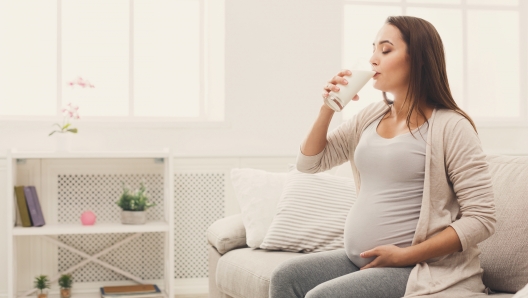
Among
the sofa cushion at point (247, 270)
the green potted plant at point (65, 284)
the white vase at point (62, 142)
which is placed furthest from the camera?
the green potted plant at point (65, 284)

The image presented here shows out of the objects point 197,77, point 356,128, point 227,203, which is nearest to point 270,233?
point 356,128

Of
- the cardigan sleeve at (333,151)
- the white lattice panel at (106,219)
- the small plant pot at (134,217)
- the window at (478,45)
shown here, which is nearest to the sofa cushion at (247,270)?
the cardigan sleeve at (333,151)

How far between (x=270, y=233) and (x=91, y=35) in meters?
1.95

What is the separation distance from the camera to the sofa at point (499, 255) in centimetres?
177

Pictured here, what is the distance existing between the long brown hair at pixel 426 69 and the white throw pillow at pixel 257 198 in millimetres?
1078

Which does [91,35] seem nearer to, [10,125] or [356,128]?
[10,125]

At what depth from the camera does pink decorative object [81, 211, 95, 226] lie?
335 cm

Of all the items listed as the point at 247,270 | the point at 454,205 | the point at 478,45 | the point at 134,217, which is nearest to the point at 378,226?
the point at 454,205

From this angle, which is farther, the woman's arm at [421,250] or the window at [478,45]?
the window at [478,45]

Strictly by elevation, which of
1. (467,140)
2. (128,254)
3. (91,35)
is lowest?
(128,254)

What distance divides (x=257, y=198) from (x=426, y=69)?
1.19 m

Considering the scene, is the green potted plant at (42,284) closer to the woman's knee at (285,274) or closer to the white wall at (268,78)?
the white wall at (268,78)

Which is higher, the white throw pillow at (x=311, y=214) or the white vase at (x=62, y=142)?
the white vase at (x=62, y=142)

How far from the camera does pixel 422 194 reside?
1545mm
